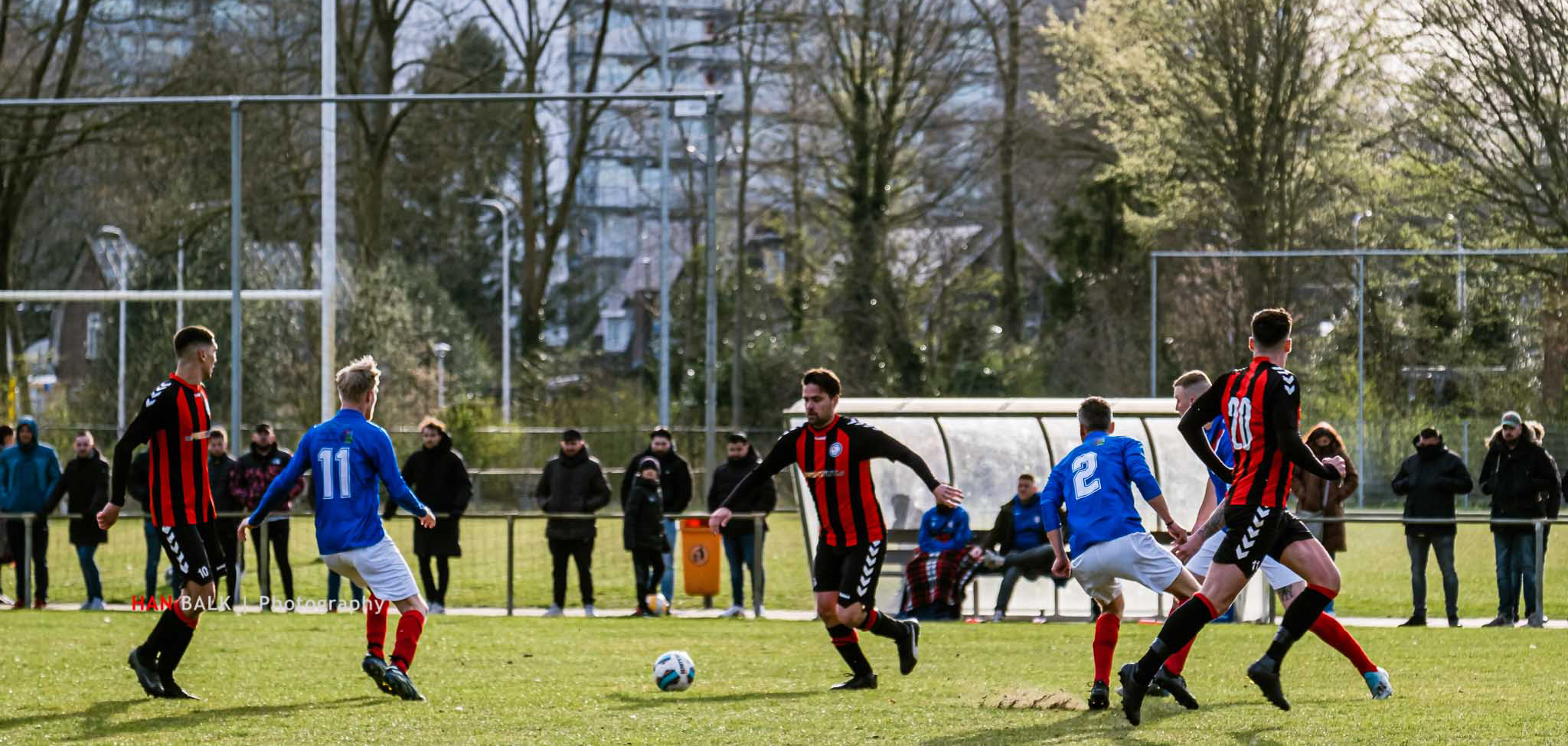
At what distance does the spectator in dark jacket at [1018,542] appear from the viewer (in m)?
15.8

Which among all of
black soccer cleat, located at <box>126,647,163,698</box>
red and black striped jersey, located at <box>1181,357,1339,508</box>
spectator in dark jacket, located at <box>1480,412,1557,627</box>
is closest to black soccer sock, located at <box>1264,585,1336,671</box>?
red and black striped jersey, located at <box>1181,357,1339,508</box>

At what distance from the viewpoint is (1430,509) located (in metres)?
15.7

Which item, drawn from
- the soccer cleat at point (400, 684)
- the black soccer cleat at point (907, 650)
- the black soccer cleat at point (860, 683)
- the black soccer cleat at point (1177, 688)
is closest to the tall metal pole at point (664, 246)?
the black soccer cleat at point (907, 650)

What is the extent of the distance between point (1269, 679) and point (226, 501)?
11.0 m

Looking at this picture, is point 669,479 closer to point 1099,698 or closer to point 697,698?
point 697,698

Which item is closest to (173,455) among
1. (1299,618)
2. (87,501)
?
(1299,618)

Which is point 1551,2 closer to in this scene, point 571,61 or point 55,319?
point 571,61

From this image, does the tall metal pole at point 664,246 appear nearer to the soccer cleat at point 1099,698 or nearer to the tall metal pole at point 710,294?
the tall metal pole at point 710,294

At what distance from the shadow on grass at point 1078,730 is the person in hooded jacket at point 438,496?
8.49 metres

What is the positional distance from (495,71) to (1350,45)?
620 inches

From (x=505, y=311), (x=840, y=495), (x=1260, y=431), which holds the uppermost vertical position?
(x=505, y=311)

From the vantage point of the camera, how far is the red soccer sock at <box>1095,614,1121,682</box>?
8875 mm

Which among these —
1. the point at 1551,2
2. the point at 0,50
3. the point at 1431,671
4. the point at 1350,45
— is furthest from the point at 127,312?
the point at 1431,671

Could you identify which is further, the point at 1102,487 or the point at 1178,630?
the point at 1102,487
